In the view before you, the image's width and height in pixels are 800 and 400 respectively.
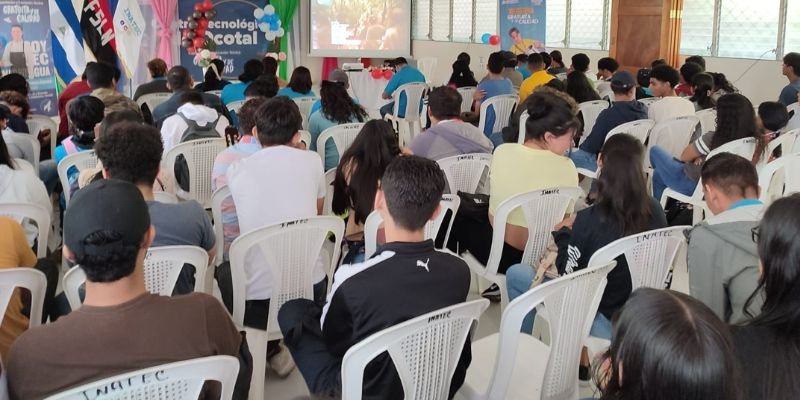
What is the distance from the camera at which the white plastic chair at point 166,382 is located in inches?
52.2

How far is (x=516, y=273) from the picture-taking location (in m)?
3.04

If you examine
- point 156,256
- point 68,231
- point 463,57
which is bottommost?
point 156,256

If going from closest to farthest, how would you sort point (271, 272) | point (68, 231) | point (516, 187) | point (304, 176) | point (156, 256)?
point (68, 231) < point (156, 256) < point (271, 272) < point (304, 176) < point (516, 187)

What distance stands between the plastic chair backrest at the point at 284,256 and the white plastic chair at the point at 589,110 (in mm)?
3751

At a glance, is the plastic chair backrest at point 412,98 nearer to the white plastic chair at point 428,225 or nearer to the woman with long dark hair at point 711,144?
the woman with long dark hair at point 711,144

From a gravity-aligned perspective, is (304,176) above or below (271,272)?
above

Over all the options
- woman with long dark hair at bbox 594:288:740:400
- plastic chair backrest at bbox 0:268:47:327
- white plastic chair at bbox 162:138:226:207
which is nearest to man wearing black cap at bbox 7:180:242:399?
plastic chair backrest at bbox 0:268:47:327

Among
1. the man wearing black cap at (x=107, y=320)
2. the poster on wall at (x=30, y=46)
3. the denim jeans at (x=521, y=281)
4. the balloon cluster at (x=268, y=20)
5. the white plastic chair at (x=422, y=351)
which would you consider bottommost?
the denim jeans at (x=521, y=281)

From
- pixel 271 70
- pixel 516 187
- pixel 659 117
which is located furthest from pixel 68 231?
pixel 271 70

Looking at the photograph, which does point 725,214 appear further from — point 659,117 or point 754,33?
point 754,33

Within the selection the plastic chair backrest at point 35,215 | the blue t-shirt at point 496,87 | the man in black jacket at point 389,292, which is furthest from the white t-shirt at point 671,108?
the plastic chair backrest at point 35,215

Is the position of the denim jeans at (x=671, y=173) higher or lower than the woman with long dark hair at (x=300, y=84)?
lower

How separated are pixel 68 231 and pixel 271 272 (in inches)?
43.7

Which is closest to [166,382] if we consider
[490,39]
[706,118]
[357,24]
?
[706,118]
